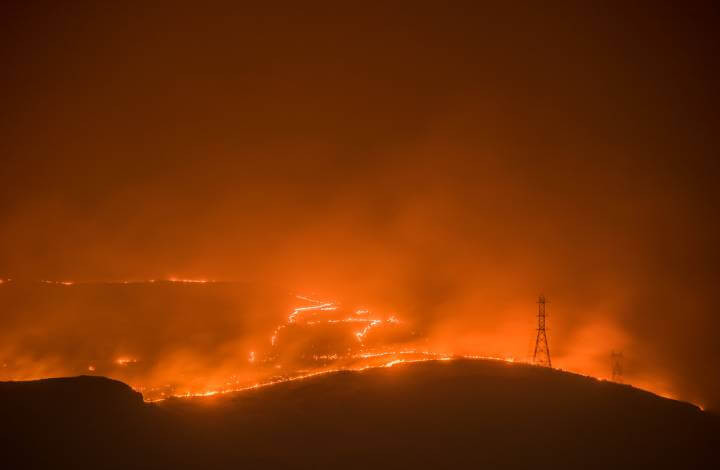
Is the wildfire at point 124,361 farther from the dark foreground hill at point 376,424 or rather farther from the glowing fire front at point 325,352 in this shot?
the dark foreground hill at point 376,424

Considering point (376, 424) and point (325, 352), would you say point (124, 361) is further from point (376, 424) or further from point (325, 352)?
point (376, 424)

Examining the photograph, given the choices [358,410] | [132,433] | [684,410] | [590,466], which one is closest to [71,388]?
[132,433]

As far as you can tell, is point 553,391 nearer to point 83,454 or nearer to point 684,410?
point 684,410

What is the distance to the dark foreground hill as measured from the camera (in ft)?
37.7

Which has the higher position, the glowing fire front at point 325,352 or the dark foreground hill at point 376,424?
the glowing fire front at point 325,352

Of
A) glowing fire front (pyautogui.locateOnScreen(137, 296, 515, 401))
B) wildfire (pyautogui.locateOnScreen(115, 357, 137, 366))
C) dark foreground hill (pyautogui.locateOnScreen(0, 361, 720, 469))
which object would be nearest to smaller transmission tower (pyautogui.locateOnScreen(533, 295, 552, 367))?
glowing fire front (pyautogui.locateOnScreen(137, 296, 515, 401))

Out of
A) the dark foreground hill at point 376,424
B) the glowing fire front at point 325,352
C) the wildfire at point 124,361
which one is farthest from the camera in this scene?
the wildfire at point 124,361

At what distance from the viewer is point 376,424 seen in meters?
14.4

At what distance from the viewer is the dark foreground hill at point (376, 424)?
11477 mm

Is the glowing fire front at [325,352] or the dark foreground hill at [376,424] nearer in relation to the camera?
the dark foreground hill at [376,424]

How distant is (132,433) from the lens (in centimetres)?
1195

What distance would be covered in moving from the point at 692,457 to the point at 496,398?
17.5ft

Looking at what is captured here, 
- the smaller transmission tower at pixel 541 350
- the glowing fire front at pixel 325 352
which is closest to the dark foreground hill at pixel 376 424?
the glowing fire front at pixel 325 352

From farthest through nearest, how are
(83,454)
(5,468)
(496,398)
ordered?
(496,398)
(83,454)
(5,468)
